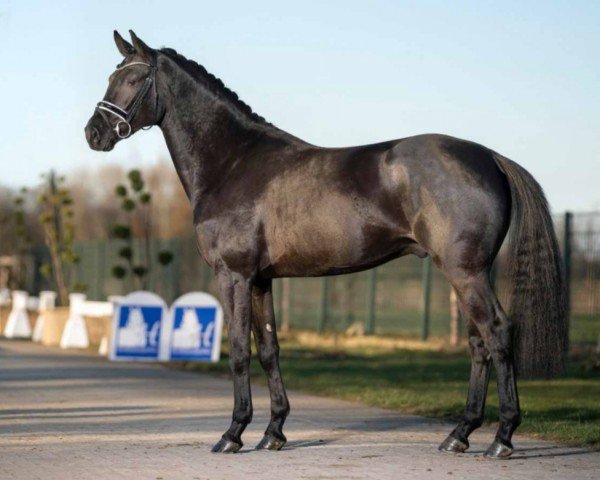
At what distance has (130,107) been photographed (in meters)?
8.64

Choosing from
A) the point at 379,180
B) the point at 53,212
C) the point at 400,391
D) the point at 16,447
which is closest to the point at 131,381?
the point at 400,391

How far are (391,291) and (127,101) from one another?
1551 cm

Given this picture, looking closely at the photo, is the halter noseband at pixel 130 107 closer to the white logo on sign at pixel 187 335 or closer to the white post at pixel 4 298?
the white logo on sign at pixel 187 335

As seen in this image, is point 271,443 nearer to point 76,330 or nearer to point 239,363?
point 239,363

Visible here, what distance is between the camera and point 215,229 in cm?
827

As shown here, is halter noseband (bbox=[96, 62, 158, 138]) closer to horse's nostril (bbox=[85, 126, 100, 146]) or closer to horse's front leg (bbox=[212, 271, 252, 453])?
horse's nostril (bbox=[85, 126, 100, 146])

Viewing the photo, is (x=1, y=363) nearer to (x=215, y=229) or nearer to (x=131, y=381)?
(x=131, y=381)

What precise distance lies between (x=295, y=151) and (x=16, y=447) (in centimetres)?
293

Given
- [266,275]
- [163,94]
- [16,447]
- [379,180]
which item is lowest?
[16,447]

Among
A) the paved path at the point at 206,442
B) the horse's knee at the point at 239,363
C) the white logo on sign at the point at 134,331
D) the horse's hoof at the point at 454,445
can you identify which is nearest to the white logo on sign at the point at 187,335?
the white logo on sign at the point at 134,331

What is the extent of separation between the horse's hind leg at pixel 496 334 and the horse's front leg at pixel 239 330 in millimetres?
1537

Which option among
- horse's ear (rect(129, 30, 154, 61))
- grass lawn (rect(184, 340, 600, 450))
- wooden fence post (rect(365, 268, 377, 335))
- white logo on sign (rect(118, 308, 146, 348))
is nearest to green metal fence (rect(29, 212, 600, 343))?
wooden fence post (rect(365, 268, 377, 335))

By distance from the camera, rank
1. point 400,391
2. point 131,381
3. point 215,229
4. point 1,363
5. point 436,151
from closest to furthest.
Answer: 1. point 436,151
2. point 215,229
3. point 400,391
4. point 131,381
5. point 1,363

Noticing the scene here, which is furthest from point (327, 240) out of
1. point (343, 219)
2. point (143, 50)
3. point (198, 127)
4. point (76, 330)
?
point (76, 330)
